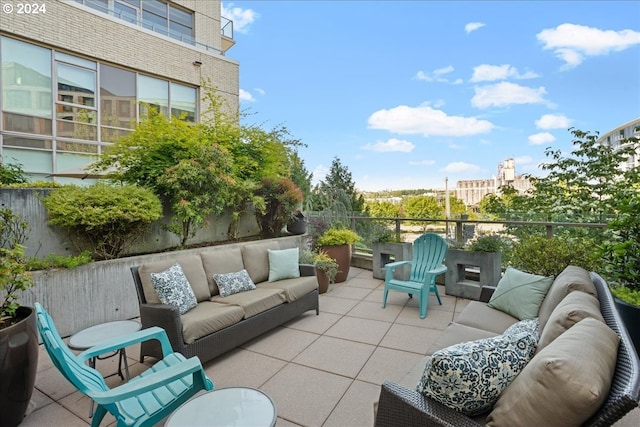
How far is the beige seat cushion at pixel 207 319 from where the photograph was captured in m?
2.61

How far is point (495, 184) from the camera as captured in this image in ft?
25.0

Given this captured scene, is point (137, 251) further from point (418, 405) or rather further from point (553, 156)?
point (553, 156)

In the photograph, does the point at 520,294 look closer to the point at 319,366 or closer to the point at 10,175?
the point at 319,366

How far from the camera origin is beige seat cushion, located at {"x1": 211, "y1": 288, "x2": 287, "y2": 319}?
125 inches

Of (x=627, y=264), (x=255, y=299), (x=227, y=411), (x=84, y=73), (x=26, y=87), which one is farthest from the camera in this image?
(x=84, y=73)

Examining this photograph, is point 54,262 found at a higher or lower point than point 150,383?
higher

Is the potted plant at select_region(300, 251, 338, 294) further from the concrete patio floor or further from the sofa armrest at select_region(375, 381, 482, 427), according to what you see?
the sofa armrest at select_region(375, 381, 482, 427)

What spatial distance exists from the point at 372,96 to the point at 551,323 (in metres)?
10.1

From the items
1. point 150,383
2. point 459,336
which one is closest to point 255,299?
point 150,383

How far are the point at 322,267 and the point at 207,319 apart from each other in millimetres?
2484

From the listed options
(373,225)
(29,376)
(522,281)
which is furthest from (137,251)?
(522,281)

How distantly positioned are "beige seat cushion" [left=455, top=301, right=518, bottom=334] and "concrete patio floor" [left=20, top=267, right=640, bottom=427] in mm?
587

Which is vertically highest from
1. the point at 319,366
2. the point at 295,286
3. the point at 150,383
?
the point at 150,383

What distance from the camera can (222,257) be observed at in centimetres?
379
